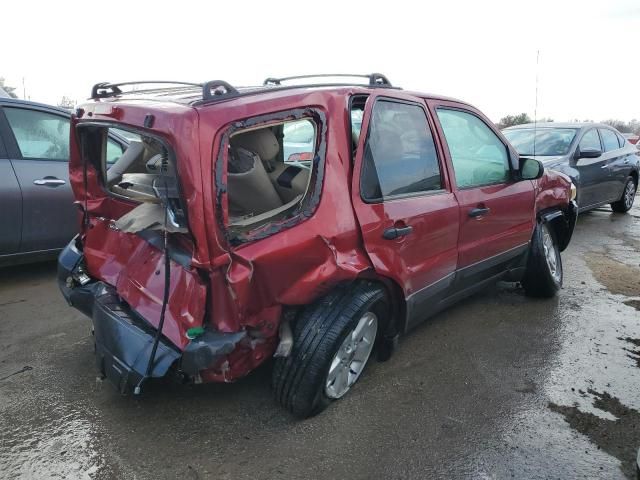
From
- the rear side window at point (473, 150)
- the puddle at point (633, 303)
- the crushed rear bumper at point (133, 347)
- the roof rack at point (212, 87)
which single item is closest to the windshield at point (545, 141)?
the puddle at point (633, 303)

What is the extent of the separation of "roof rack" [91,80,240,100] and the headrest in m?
0.27

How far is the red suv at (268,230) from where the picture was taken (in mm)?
2303

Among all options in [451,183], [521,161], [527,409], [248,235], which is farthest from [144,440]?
[521,161]

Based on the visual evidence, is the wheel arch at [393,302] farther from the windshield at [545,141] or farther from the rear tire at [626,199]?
the rear tire at [626,199]

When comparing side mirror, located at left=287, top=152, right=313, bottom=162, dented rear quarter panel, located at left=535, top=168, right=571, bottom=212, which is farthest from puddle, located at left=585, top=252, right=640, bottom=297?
side mirror, located at left=287, top=152, right=313, bottom=162

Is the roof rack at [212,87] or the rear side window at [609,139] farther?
the rear side window at [609,139]

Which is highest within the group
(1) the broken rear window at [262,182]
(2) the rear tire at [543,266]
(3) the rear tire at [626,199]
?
(1) the broken rear window at [262,182]

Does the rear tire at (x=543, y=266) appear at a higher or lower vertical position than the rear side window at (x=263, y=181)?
lower

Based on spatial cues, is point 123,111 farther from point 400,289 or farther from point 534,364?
point 534,364

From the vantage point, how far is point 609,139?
8.80 m

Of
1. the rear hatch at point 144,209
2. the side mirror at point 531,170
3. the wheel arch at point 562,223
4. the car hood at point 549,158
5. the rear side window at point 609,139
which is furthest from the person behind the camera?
the rear side window at point 609,139

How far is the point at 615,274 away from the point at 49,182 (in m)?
5.54

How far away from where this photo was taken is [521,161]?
4000mm

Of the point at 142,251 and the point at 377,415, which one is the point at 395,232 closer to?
the point at 377,415
